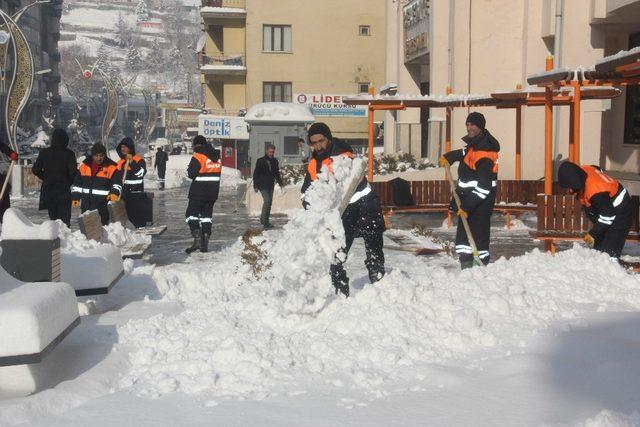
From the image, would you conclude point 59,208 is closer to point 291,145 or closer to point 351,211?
point 351,211

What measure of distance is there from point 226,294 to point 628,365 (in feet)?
13.1

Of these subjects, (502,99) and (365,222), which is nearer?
(365,222)

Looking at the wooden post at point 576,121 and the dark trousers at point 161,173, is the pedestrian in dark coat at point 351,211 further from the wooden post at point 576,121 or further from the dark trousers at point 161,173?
the dark trousers at point 161,173

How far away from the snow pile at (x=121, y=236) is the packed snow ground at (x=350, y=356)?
11.1 feet

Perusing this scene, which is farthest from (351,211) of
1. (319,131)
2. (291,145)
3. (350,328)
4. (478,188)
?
(291,145)

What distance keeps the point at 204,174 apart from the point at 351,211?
5376mm

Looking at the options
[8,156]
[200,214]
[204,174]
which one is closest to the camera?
[8,156]

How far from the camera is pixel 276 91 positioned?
50.1 m

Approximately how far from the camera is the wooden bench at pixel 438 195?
1558 centimetres

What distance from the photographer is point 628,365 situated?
5.12 meters

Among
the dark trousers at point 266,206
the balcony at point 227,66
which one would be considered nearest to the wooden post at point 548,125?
the dark trousers at point 266,206

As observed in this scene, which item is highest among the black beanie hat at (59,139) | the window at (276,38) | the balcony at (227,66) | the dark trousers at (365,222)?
the window at (276,38)

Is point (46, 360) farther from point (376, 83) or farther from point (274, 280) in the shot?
point (376, 83)

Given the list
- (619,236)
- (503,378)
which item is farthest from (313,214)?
(619,236)
